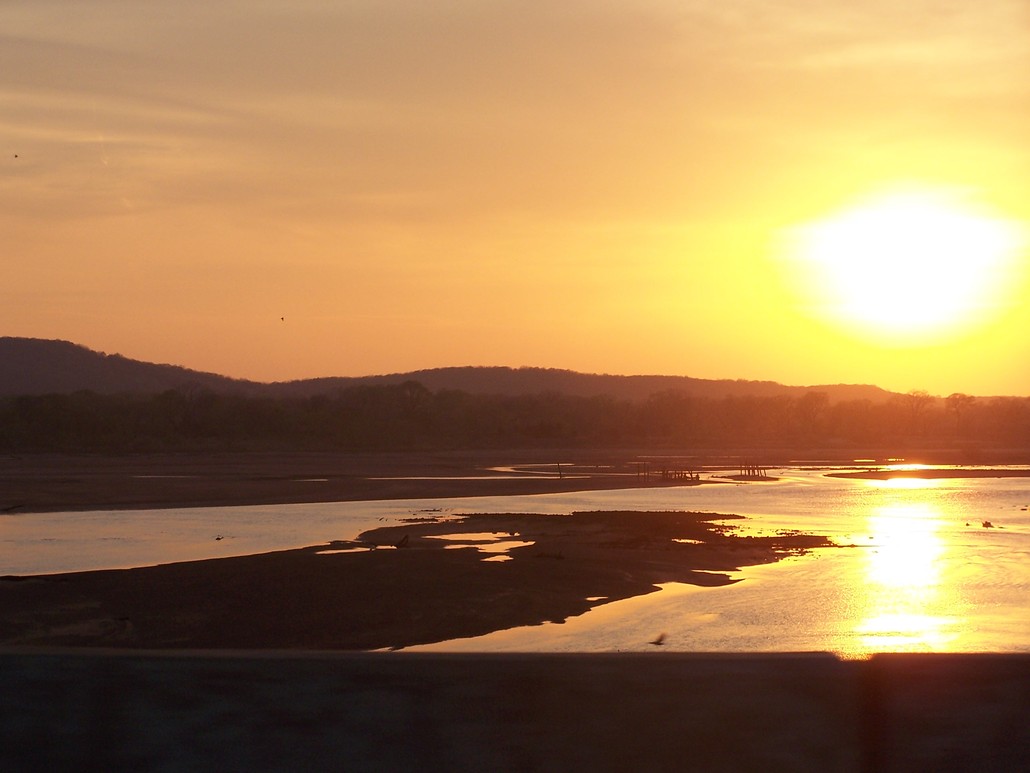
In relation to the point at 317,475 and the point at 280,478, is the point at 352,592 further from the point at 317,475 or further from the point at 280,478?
the point at 317,475

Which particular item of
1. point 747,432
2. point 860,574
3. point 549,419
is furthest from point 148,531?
point 747,432

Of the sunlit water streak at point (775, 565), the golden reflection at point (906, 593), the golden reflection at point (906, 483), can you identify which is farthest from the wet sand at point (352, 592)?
the golden reflection at point (906, 483)

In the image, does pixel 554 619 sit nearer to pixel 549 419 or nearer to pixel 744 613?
pixel 744 613

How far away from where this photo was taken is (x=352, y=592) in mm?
20281

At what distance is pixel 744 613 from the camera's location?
20.3m

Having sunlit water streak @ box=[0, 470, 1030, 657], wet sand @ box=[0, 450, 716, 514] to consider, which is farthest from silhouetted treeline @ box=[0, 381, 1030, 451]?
sunlit water streak @ box=[0, 470, 1030, 657]

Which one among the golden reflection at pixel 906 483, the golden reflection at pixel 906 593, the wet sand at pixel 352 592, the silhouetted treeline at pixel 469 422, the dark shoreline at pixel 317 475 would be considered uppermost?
the silhouetted treeline at pixel 469 422

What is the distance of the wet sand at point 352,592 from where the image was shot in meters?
17.2

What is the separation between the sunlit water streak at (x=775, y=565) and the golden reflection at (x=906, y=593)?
0.05m

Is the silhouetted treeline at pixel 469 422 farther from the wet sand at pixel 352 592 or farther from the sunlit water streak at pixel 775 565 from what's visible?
the wet sand at pixel 352 592

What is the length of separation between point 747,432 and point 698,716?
130m

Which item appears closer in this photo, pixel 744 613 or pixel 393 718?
pixel 393 718

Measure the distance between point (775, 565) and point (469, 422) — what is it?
9644 centimetres

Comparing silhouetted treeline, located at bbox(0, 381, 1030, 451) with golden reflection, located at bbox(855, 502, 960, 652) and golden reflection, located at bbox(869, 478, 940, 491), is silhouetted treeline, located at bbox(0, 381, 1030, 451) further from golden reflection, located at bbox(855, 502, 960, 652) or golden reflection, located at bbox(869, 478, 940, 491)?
golden reflection, located at bbox(855, 502, 960, 652)
